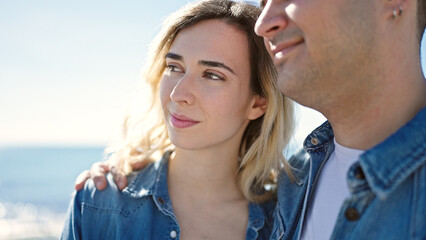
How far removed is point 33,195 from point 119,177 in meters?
14.7

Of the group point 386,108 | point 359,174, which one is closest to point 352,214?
point 359,174

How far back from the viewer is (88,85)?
4500cm

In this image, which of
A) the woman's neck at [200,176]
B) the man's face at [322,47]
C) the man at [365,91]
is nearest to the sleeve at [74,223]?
the woman's neck at [200,176]

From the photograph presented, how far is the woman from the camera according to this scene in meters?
2.88

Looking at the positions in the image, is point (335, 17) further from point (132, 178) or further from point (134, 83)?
point (134, 83)

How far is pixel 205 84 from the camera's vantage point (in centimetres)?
292

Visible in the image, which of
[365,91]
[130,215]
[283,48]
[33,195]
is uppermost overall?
[283,48]

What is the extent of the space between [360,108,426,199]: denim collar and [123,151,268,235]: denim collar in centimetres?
126

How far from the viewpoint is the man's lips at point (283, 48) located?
2008mm

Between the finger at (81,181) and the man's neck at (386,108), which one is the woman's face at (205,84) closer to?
the finger at (81,181)

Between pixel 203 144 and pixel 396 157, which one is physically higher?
pixel 396 157

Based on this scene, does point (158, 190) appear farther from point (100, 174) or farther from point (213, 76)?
point (213, 76)

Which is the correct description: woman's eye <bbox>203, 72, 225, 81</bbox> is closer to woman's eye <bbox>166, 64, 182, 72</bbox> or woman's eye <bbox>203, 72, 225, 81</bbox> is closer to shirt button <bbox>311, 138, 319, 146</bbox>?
woman's eye <bbox>166, 64, 182, 72</bbox>

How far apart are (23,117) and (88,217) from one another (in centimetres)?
4274
